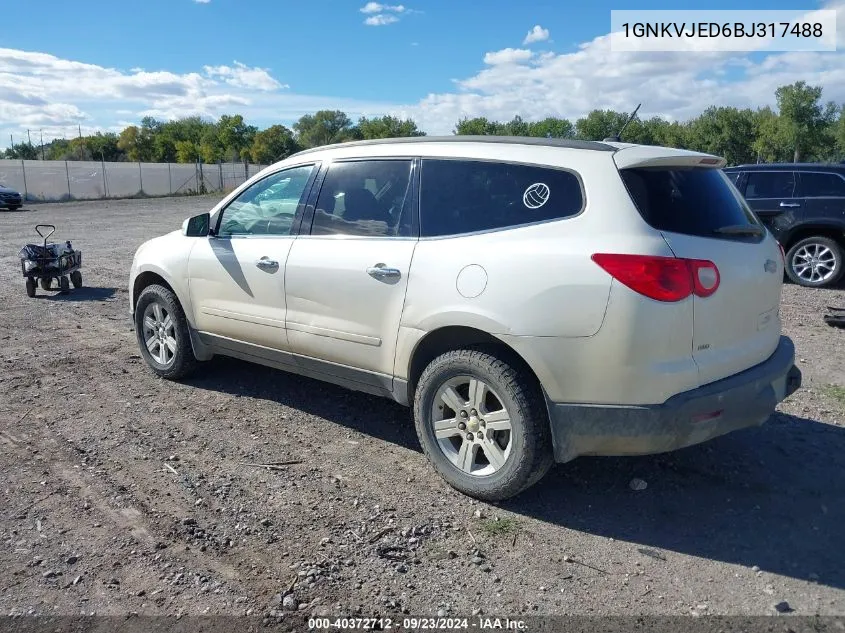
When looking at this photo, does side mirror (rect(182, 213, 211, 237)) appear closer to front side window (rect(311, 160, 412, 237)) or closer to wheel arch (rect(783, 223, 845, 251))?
front side window (rect(311, 160, 412, 237))

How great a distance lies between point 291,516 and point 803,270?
9462 mm

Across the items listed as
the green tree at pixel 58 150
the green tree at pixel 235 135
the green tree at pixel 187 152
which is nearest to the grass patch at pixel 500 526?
the green tree at pixel 235 135

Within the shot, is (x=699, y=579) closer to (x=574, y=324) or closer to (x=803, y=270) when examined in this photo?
(x=574, y=324)

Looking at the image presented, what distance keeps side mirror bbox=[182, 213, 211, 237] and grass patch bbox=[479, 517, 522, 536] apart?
322cm

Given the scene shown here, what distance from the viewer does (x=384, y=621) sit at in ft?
9.57

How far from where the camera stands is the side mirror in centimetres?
556

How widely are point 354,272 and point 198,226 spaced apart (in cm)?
190

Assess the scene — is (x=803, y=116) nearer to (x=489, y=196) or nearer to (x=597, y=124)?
(x=597, y=124)

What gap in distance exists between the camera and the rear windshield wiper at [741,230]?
143 inches

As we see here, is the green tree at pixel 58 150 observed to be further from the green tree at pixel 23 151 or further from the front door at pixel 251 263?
the front door at pixel 251 263

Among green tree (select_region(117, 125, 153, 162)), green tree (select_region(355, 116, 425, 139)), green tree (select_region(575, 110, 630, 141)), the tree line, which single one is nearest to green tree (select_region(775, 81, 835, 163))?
the tree line

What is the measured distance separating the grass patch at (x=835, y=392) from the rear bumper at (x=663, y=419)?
87.6 inches

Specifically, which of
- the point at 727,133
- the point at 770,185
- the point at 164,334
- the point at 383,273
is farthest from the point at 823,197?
the point at 727,133

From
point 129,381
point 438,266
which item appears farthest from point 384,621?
point 129,381
